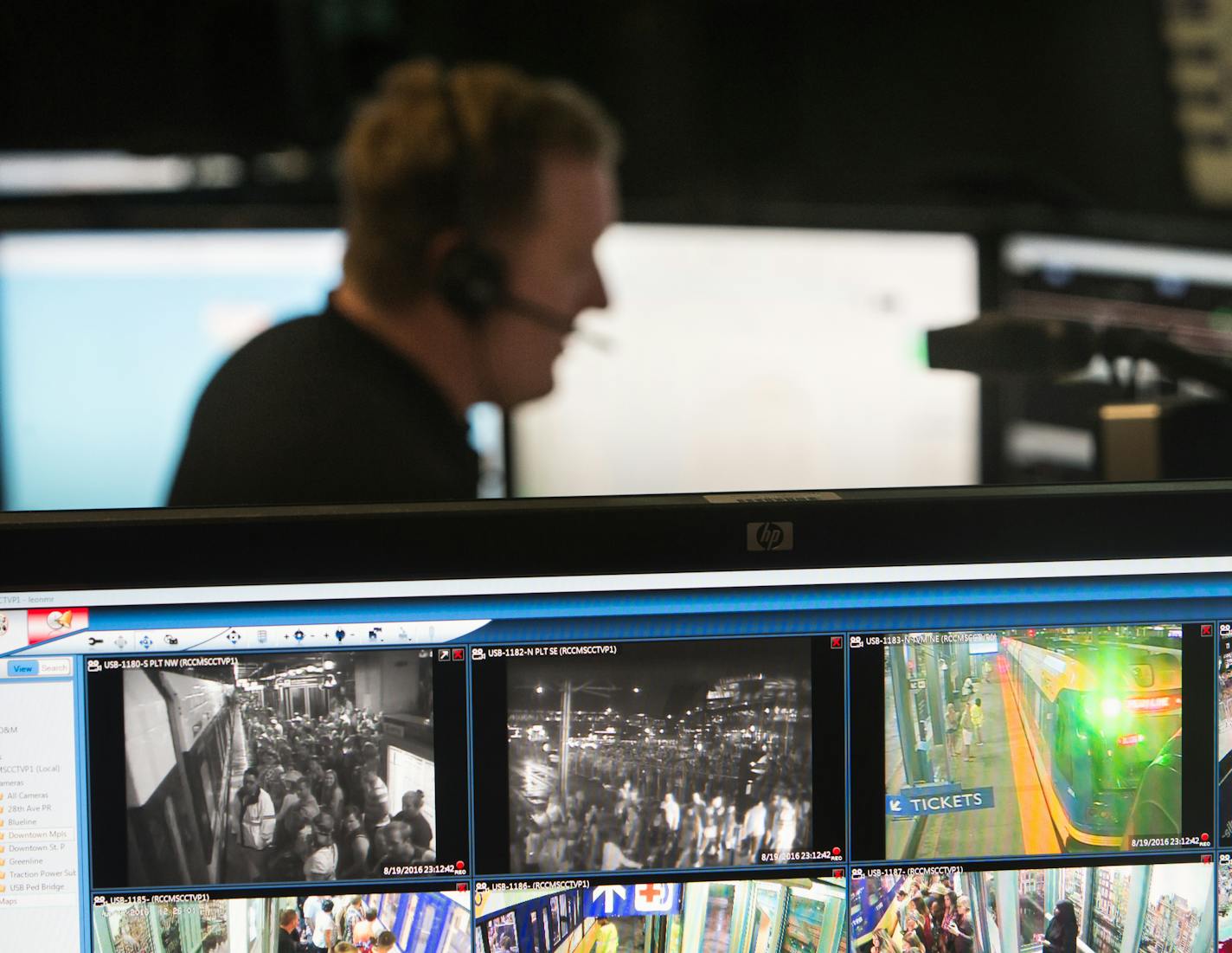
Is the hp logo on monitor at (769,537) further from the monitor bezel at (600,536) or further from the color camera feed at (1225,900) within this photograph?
the color camera feed at (1225,900)

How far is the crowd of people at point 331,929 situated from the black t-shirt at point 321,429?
25 centimetres

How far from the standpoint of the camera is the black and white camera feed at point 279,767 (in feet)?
1.52

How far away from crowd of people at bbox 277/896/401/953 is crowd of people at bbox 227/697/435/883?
1 cm

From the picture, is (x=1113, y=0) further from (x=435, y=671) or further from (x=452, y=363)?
(x=435, y=671)

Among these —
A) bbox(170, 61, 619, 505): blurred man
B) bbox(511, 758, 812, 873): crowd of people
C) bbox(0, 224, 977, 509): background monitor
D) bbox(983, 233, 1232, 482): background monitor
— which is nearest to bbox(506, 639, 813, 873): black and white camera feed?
bbox(511, 758, 812, 873): crowd of people

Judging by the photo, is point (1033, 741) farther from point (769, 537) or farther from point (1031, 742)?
point (769, 537)

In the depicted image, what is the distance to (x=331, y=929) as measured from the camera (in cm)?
47

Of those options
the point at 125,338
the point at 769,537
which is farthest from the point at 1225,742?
the point at 125,338

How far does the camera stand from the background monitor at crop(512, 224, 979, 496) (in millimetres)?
1431

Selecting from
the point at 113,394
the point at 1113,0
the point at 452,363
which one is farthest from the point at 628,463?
the point at 1113,0

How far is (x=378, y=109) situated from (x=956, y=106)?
90cm

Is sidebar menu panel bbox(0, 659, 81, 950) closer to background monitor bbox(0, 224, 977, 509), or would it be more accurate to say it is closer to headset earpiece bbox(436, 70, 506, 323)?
headset earpiece bbox(436, 70, 506, 323)

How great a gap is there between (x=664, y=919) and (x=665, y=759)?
0.21ft

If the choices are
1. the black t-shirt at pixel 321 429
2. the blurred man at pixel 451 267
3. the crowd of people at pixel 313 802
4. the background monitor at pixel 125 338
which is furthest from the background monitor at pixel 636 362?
the crowd of people at pixel 313 802
